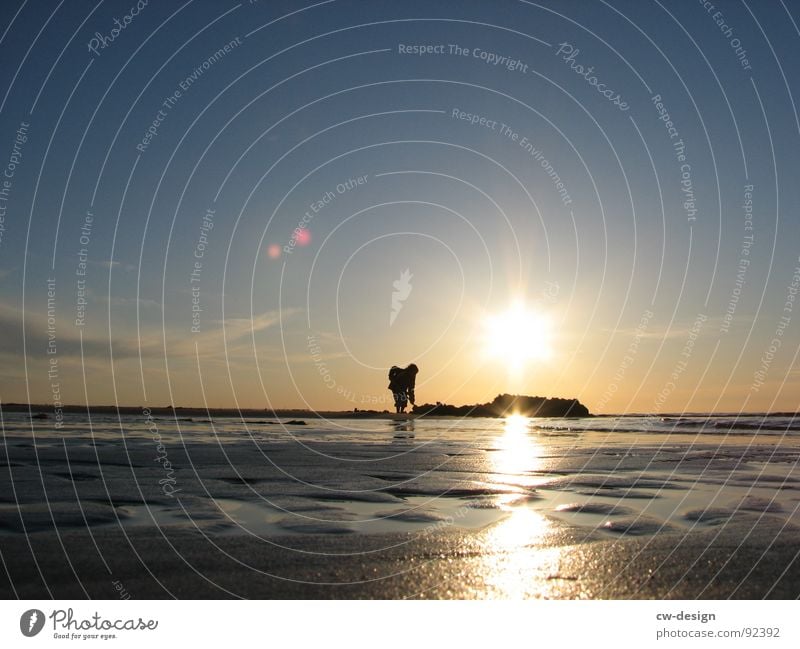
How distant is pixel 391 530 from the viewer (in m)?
7.86

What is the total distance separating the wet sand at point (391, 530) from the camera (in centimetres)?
582

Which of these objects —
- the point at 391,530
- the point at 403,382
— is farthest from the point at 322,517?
the point at 403,382

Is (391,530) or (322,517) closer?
(391,530)

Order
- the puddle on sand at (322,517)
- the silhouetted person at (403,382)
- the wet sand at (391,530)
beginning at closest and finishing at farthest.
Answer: the wet sand at (391,530)
the puddle on sand at (322,517)
the silhouetted person at (403,382)

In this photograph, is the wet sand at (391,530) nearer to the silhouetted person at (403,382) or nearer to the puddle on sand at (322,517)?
the puddle on sand at (322,517)

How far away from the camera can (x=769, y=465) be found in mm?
15984

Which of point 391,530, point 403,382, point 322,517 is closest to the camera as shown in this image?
point 391,530

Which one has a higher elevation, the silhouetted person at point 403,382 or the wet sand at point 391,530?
the silhouetted person at point 403,382

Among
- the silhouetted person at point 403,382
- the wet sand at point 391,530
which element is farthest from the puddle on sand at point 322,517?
the silhouetted person at point 403,382

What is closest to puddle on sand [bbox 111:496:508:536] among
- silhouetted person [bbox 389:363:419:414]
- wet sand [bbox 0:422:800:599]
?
wet sand [bbox 0:422:800:599]

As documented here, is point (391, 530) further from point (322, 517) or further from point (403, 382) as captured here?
point (403, 382)

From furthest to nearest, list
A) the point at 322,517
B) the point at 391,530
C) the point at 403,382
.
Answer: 1. the point at 403,382
2. the point at 322,517
3. the point at 391,530

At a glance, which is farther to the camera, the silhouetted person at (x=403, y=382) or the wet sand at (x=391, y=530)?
the silhouetted person at (x=403, y=382)
